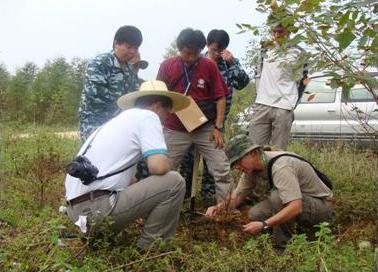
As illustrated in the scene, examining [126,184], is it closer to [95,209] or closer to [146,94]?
[95,209]

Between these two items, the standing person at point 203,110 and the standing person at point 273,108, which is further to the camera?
the standing person at point 273,108

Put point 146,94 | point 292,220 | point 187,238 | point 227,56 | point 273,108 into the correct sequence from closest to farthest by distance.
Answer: point 146,94 → point 292,220 → point 187,238 → point 227,56 → point 273,108

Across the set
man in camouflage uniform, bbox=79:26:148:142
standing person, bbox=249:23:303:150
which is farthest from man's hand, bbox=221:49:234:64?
man in camouflage uniform, bbox=79:26:148:142

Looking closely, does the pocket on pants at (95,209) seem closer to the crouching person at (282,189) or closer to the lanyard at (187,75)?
the crouching person at (282,189)

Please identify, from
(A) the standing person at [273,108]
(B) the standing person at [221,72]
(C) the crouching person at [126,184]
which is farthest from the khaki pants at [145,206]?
(A) the standing person at [273,108]

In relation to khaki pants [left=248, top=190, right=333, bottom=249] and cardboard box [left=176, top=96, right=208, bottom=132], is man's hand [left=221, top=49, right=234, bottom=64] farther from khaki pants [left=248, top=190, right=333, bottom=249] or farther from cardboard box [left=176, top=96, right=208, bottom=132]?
khaki pants [left=248, top=190, right=333, bottom=249]

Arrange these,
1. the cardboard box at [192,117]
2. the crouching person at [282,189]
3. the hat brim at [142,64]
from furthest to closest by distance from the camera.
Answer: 1. the cardboard box at [192,117]
2. the hat brim at [142,64]
3. the crouching person at [282,189]

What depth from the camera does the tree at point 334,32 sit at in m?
2.57

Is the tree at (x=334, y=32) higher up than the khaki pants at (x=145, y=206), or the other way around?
the tree at (x=334, y=32)

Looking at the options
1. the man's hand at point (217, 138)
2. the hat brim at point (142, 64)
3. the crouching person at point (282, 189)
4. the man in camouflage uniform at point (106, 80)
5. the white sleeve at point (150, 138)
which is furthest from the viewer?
the man's hand at point (217, 138)

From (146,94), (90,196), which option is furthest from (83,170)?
(146,94)

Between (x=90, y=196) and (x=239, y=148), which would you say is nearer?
(x=90, y=196)

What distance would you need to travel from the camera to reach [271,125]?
5.47 metres

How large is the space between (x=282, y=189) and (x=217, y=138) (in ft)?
3.76
